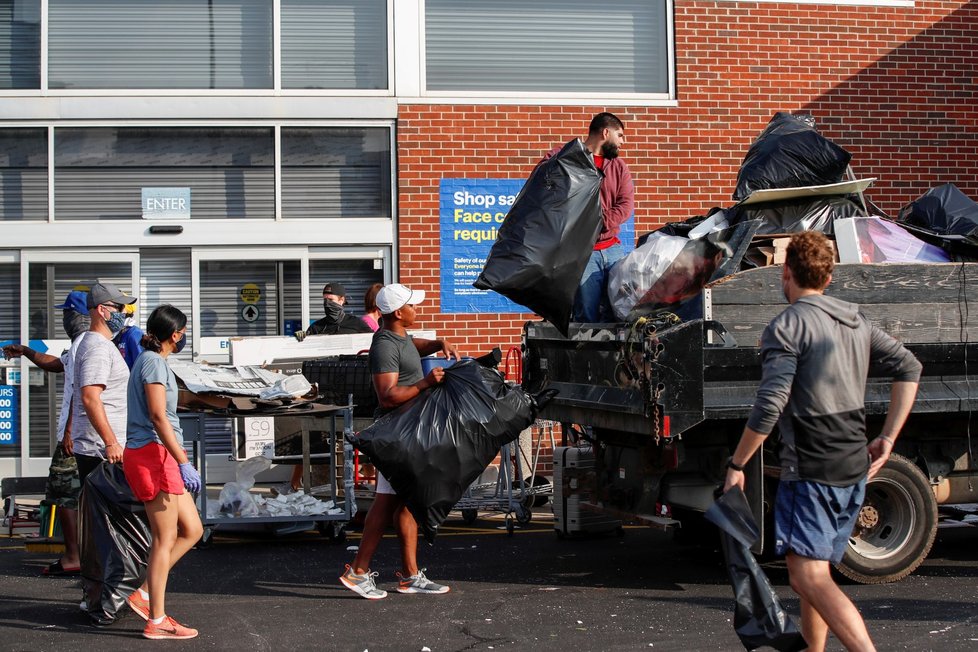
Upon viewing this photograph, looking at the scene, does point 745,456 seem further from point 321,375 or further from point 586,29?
point 586,29

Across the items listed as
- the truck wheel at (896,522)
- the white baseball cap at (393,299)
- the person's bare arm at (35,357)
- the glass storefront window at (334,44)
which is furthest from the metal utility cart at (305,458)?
the glass storefront window at (334,44)

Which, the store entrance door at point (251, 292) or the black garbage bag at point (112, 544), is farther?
the store entrance door at point (251, 292)

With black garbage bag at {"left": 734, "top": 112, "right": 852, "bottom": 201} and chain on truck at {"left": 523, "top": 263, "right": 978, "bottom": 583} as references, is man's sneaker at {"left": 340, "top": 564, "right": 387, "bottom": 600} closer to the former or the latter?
chain on truck at {"left": 523, "top": 263, "right": 978, "bottom": 583}

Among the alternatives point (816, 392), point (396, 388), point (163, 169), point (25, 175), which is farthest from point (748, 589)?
point (25, 175)

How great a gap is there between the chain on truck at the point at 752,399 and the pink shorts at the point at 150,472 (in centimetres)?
247

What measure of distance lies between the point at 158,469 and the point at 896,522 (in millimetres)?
4157

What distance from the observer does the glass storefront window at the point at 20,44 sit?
1193cm

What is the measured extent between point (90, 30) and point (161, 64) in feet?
2.59

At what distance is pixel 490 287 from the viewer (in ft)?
22.3

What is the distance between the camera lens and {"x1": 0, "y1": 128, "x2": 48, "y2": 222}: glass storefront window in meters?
11.9

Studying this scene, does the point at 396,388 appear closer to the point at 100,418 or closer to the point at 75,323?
the point at 100,418

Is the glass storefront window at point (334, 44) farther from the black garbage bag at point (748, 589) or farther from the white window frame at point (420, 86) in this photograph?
the black garbage bag at point (748, 589)

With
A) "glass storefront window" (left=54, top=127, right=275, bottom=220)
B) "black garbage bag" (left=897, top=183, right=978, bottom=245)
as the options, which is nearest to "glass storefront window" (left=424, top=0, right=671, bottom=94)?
"glass storefront window" (left=54, top=127, right=275, bottom=220)

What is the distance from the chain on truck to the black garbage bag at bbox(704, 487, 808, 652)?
156cm
